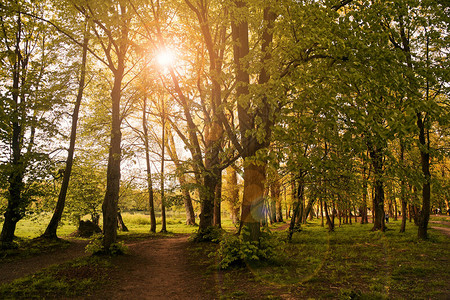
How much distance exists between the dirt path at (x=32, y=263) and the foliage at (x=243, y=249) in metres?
6.60

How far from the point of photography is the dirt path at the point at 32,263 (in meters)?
8.81

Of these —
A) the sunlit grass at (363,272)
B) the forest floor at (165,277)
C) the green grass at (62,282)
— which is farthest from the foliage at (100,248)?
the sunlit grass at (363,272)

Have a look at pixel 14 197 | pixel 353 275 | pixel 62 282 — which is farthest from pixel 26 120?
pixel 353 275

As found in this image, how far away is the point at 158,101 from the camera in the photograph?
74.0ft

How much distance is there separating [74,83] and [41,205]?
7.91m

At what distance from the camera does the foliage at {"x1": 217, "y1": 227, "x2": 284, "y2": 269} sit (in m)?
8.45

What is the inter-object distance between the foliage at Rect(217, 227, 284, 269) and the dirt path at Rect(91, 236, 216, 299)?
789 mm

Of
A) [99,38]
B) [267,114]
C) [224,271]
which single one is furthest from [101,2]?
[224,271]

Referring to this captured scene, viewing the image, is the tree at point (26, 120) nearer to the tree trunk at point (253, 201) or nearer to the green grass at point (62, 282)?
the green grass at point (62, 282)

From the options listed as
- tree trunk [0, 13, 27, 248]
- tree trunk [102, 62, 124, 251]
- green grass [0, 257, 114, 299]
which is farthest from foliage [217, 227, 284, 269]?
tree trunk [0, 13, 27, 248]

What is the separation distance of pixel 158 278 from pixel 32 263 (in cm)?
579

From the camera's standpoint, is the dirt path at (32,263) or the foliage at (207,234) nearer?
the dirt path at (32,263)

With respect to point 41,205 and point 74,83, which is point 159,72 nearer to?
point 74,83

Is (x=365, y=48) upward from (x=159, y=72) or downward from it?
downward
